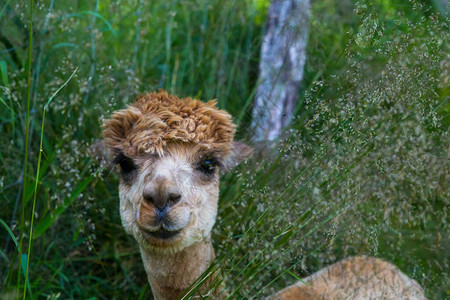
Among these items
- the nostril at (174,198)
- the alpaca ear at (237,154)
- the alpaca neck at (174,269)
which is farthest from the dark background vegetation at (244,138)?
the nostril at (174,198)

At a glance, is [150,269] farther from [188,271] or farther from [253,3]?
[253,3]

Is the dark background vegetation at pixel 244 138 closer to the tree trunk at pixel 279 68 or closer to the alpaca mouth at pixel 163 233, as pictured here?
the tree trunk at pixel 279 68

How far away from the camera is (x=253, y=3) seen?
5164 millimetres

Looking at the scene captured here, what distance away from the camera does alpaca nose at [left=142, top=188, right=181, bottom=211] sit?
2.21 meters

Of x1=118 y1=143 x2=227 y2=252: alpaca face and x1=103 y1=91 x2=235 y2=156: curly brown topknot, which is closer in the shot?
x1=118 y1=143 x2=227 y2=252: alpaca face

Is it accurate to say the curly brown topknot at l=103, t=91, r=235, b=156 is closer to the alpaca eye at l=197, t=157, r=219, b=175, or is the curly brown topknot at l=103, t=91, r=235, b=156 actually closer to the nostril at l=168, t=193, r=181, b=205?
the alpaca eye at l=197, t=157, r=219, b=175

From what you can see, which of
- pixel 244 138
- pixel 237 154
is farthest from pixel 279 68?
pixel 237 154

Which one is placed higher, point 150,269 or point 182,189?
point 182,189

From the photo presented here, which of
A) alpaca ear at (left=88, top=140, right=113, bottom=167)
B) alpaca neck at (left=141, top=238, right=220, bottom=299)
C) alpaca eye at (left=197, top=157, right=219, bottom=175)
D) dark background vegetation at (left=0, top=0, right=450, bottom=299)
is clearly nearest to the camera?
dark background vegetation at (left=0, top=0, right=450, bottom=299)

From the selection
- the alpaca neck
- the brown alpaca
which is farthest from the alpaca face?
the alpaca neck

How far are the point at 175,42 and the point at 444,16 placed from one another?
131 inches

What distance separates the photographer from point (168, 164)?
2.44 meters

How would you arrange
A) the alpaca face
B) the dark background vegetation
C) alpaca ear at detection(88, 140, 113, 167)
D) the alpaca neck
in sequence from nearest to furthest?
the dark background vegetation < the alpaca face < the alpaca neck < alpaca ear at detection(88, 140, 113, 167)

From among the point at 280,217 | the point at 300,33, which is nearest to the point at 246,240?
the point at 280,217
